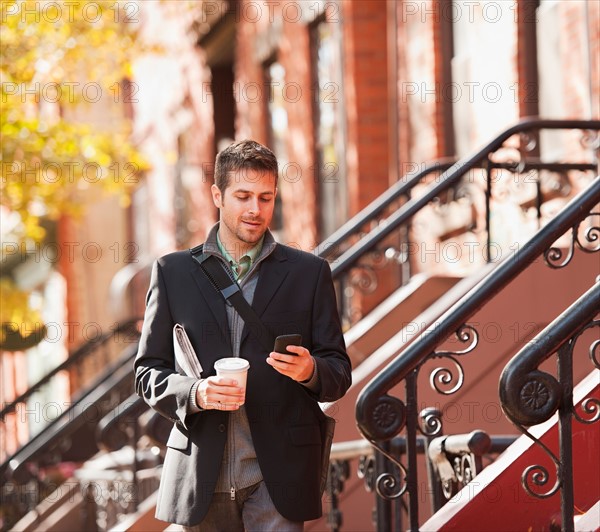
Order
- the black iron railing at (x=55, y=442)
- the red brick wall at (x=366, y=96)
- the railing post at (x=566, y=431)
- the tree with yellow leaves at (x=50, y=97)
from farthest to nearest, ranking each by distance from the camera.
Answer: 1. the red brick wall at (x=366, y=96)
2. the tree with yellow leaves at (x=50, y=97)
3. the black iron railing at (x=55, y=442)
4. the railing post at (x=566, y=431)

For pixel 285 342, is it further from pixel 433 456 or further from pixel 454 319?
pixel 433 456

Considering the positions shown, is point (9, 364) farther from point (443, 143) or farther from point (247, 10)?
point (443, 143)

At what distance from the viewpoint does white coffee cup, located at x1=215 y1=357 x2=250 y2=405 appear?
3680 mm

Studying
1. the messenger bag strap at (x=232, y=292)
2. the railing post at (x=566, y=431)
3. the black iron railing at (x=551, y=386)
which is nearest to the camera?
the messenger bag strap at (x=232, y=292)

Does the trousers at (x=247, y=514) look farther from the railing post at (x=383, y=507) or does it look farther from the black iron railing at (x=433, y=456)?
the railing post at (x=383, y=507)

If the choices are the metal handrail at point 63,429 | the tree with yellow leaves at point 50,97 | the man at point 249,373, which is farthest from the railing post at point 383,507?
the tree with yellow leaves at point 50,97

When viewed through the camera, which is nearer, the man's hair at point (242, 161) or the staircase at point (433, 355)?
the man's hair at point (242, 161)

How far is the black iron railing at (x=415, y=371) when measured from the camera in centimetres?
488

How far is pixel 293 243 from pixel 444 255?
3101mm

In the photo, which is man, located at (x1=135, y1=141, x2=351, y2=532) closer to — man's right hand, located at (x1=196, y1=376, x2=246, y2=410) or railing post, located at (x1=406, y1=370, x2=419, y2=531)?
man's right hand, located at (x1=196, y1=376, x2=246, y2=410)

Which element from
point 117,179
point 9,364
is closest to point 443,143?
point 117,179

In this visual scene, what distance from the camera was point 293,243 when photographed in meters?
13.3

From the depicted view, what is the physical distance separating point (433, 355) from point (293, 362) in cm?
157

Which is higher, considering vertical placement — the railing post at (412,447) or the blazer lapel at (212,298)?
the blazer lapel at (212,298)
